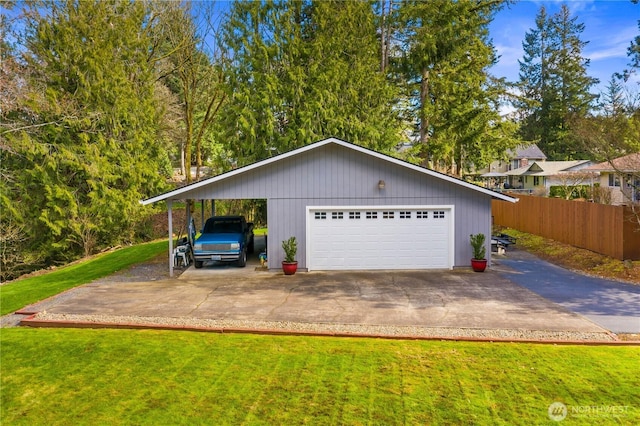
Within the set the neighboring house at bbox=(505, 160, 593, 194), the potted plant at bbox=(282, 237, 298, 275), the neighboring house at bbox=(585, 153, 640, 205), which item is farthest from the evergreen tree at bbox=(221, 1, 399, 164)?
the neighboring house at bbox=(505, 160, 593, 194)

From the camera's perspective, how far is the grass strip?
1155 cm

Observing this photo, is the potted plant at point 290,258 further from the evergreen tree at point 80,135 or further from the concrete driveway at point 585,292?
the evergreen tree at point 80,135

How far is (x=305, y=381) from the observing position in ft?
20.7

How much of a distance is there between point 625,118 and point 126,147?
22.1 metres

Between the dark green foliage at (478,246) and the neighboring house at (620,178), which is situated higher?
the neighboring house at (620,178)

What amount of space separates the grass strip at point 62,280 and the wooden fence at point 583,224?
1667 centimetres

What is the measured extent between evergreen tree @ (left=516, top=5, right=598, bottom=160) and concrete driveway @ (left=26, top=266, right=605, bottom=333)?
149 ft

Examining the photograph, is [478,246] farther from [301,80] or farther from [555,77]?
[555,77]

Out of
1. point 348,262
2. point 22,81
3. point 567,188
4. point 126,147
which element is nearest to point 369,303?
point 348,262

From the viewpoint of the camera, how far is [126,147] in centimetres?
2217

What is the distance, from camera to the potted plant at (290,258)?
45.2 ft

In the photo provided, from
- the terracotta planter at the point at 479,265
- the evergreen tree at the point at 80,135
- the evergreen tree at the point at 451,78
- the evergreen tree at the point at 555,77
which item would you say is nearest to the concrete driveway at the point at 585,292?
the terracotta planter at the point at 479,265

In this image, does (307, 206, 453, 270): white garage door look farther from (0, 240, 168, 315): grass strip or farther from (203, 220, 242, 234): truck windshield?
(0, 240, 168, 315): grass strip

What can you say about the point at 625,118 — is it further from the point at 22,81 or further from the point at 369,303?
the point at 22,81
